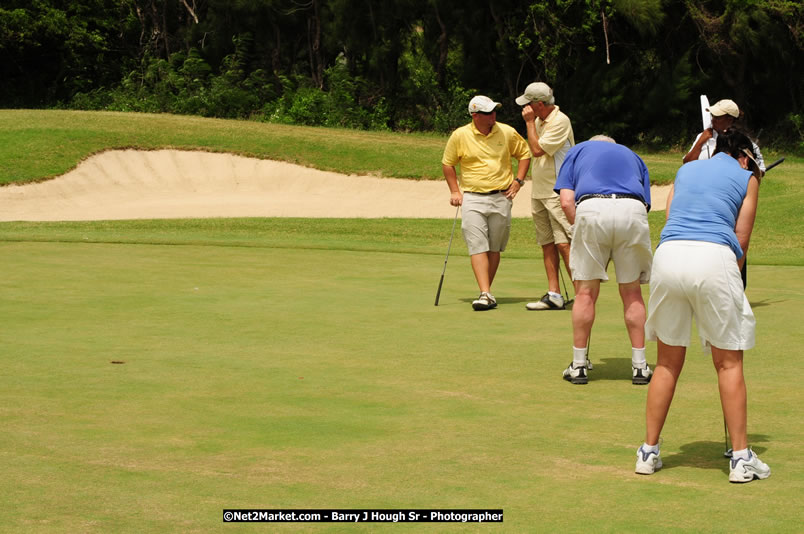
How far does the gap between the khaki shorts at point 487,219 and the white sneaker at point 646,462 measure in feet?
19.2

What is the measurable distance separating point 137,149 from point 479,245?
19589mm

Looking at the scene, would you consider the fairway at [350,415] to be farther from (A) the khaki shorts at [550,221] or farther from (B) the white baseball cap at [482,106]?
(B) the white baseball cap at [482,106]

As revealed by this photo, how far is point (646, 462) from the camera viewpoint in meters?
5.25

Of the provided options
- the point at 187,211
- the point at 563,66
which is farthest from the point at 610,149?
the point at 563,66

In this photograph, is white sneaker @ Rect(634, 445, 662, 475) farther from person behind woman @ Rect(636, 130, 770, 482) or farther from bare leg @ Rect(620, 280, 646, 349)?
bare leg @ Rect(620, 280, 646, 349)

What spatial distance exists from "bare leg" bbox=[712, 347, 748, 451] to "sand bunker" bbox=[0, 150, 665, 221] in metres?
18.6

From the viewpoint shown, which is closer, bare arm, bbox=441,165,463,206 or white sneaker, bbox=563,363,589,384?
white sneaker, bbox=563,363,589,384

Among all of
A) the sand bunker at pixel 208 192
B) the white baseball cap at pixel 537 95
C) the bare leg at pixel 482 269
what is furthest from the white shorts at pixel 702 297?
the sand bunker at pixel 208 192

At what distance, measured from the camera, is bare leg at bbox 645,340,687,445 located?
543 cm

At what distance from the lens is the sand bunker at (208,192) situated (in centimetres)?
2453

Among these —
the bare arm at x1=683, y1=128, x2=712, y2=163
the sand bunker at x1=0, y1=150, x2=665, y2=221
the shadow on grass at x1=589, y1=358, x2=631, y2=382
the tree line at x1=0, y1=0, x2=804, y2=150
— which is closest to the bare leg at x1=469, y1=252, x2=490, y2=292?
the shadow on grass at x1=589, y1=358, x2=631, y2=382

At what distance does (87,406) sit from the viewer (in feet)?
21.2

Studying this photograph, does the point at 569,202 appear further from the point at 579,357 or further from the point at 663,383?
the point at 663,383

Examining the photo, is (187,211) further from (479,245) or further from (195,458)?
(195,458)
